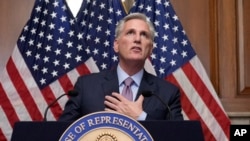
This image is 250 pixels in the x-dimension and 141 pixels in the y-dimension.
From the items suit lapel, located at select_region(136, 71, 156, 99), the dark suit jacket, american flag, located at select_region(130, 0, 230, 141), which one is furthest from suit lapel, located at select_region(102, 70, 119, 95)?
american flag, located at select_region(130, 0, 230, 141)

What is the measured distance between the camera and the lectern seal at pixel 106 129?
1.23 meters

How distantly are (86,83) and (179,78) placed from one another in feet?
3.37

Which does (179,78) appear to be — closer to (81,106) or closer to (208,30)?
(208,30)

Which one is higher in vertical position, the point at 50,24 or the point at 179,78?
the point at 50,24

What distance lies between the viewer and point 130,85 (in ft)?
6.77

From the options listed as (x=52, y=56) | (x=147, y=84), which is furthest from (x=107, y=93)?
(x=52, y=56)

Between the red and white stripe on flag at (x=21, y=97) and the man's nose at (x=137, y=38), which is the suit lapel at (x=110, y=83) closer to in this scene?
the man's nose at (x=137, y=38)

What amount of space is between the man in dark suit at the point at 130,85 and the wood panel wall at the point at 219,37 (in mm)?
1035

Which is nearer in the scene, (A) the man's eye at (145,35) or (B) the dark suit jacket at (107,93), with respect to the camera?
(B) the dark suit jacket at (107,93)

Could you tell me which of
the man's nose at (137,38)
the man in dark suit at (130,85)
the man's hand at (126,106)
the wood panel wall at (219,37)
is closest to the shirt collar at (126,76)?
the man in dark suit at (130,85)

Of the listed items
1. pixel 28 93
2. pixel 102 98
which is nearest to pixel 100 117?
pixel 102 98

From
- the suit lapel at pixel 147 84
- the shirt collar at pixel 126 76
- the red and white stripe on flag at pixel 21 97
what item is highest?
the shirt collar at pixel 126 76

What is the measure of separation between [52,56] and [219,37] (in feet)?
4.03

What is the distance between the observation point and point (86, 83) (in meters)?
2.04
